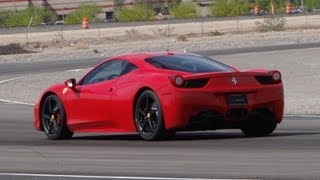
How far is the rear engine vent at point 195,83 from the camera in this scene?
48.6 ft

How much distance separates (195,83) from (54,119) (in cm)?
296

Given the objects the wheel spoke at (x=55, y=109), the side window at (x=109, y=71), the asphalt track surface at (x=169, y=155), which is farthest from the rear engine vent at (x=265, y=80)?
the wheel spoke at (x=55, y=109)

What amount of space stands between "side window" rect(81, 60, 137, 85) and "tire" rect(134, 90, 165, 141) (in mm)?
804

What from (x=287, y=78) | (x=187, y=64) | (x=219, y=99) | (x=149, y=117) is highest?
(x=187, y=64)

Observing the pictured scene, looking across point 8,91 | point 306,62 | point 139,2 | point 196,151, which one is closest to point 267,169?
point 196,151

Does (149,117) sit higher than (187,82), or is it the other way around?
(187,82)

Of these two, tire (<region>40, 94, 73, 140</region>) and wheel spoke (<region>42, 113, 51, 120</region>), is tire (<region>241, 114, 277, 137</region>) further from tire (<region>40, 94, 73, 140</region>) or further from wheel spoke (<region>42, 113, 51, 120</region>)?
wheel spoke (<region>42, 113, 51, 120</region>)

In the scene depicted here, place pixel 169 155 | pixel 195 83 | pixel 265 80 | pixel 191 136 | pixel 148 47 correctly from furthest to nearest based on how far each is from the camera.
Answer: pixel 148 47 < pixel 191 136 < pixel 265 80 < pixel 195 83 < pixel 169 155

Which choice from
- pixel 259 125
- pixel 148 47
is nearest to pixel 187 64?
pixel 259 125

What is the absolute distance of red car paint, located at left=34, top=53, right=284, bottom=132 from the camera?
14773 millimetres

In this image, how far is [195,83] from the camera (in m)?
14.9

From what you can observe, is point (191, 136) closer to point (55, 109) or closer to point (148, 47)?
point (55, 109)

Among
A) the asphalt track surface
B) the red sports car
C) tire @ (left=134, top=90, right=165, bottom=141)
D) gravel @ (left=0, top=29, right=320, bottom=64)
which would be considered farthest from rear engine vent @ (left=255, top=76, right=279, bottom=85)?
gravel @ (left=0, top=29, right=320, bottom=64)

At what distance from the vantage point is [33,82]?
34.0 metres
